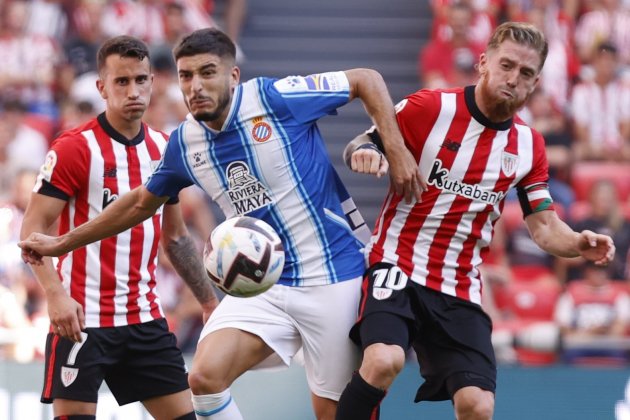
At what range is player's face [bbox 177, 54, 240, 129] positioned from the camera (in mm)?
5449

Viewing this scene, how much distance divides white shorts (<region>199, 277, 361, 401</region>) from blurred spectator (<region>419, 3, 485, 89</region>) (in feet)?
22.0

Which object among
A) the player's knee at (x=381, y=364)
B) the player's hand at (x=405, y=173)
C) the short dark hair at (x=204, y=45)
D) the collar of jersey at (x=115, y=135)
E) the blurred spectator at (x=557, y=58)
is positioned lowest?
the player's knee at (x=381, y=364)

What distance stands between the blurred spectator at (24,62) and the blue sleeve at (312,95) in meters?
7.01

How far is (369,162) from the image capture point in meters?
5.38

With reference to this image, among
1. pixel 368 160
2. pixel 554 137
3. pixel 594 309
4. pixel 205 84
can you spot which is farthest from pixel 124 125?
pixel 554 137

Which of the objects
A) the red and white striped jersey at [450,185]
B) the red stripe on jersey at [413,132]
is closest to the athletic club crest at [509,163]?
the red and white striped jersey at [450,185]

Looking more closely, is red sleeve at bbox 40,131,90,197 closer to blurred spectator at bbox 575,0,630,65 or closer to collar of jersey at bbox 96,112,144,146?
collar of jersey at bbox 96,112,144,146

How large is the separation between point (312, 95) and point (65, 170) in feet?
4.28

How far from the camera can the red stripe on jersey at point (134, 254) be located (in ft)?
20.0

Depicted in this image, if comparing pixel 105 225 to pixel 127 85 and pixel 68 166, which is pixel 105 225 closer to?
pixel 68 166

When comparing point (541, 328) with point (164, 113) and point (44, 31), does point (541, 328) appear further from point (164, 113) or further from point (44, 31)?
point (44, 31)

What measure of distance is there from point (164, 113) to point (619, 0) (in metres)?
5.27

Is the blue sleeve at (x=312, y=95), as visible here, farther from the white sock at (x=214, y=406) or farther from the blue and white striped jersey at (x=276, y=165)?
the white sock at (x=214, y=406)

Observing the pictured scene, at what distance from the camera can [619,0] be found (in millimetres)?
13164
